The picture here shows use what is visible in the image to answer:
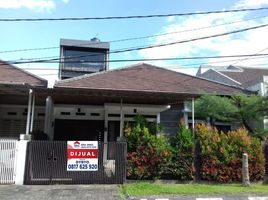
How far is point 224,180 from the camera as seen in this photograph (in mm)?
14141

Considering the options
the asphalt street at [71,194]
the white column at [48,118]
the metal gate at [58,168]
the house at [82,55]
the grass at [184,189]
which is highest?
the house at [82,55]

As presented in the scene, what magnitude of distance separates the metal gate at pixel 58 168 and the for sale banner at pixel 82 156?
0.14m

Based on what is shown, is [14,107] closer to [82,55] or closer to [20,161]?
[20,161]

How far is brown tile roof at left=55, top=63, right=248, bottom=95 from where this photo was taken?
1831 centimetres

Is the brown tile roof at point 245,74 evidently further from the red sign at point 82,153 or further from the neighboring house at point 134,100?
the red sign at point 82,153

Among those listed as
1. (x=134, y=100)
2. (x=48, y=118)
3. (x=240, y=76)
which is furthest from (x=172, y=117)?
(x=240, y=76)

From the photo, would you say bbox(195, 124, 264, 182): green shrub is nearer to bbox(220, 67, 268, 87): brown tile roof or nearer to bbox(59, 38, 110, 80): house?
bbox(220, 67, 268, 87): brown tile roof

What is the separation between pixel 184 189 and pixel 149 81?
8.83m

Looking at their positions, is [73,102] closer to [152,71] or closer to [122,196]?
[152,71]

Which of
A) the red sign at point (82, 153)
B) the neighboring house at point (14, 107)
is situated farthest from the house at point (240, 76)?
the neighboring house at point (14, 107)

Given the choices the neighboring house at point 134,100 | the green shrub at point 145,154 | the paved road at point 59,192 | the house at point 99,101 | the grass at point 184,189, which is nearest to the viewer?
the paved road at point 59,192

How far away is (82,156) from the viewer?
13.1 metres

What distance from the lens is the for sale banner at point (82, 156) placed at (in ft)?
42.5

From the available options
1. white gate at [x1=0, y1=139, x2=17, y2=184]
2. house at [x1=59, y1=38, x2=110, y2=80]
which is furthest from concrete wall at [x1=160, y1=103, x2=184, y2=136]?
house at [x1=59, y1=38, x2=110, y2=80]
